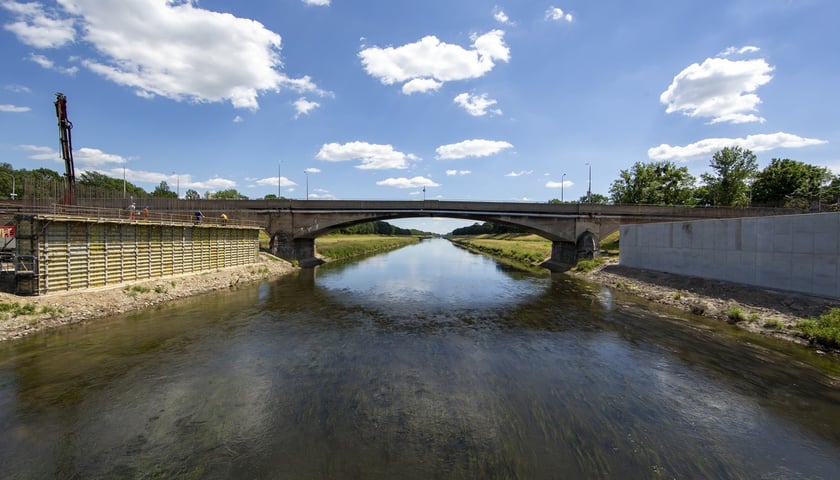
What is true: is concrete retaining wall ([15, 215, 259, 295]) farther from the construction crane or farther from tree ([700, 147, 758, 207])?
tree ([700, 147, 758, 207])

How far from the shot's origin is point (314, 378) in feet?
42.9

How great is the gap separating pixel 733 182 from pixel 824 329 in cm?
8288

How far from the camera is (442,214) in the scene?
55.4 metres

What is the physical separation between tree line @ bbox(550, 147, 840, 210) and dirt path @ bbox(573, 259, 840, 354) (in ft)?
191

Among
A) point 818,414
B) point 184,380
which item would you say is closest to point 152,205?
point 184,380

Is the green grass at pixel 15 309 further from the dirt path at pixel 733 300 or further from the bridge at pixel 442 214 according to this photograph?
the dirt path at pixel 733 300

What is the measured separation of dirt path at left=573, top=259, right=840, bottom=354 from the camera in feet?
60.4

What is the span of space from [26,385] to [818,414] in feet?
86.4

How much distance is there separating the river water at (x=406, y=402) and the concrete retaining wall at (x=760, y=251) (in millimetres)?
5933

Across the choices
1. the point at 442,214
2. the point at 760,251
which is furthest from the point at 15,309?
the point at 442,214

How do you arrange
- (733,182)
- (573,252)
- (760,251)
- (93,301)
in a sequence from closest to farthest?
(93,301)
(760,251)
(573,252)
(733,182)

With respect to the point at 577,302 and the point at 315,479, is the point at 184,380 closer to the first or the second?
the point at 315,479

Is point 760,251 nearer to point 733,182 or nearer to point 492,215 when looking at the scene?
point 492,215

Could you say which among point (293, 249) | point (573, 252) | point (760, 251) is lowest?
point (573, 252)
